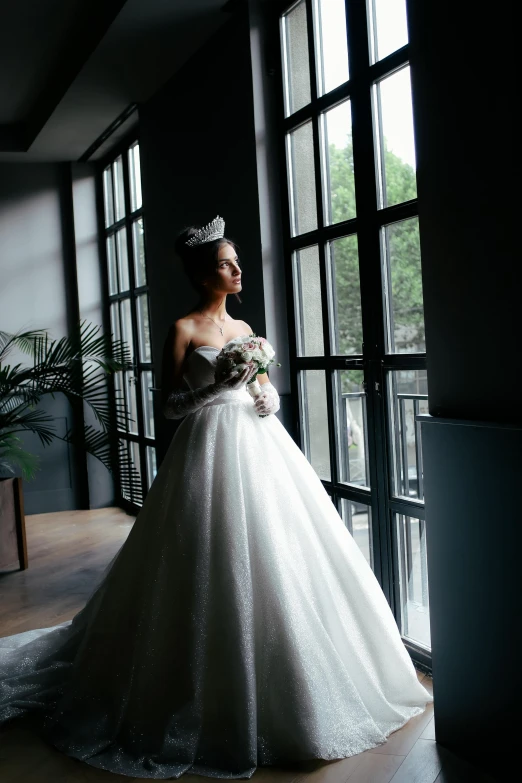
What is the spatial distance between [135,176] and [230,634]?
4541 mm

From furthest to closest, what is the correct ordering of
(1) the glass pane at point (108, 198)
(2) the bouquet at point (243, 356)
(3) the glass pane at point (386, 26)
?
(1) the glass pane at point (108, 198), (3) the glass pane at point (386, 26), (2) the bouquet at point (243, 356)

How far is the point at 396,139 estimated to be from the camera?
2.90m

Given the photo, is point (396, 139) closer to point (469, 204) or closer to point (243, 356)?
point (469, 204)

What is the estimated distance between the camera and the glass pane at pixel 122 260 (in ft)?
21.4

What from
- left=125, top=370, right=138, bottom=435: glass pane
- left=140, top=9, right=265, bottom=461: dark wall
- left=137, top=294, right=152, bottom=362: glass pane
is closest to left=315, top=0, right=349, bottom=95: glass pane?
left=140, top=9, right=265, bottom=461: dark wall

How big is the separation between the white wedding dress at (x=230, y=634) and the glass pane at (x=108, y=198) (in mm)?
4300

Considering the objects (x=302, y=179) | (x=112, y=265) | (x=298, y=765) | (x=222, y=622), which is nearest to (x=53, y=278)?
(x=112, y=265)

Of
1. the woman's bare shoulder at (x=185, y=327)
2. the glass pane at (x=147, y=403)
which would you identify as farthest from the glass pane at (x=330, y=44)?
the glass pane at (x=147, y=403)

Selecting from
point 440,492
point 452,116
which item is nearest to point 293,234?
point 452,116

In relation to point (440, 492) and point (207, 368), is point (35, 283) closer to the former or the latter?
point (207, 368)

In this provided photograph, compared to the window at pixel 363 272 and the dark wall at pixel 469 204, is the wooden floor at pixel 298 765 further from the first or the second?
the dark wall at pixel 469 204

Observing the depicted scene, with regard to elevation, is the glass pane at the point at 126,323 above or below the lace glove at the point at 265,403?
above

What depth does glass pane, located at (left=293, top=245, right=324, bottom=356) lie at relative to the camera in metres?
3.46

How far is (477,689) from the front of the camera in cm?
225
